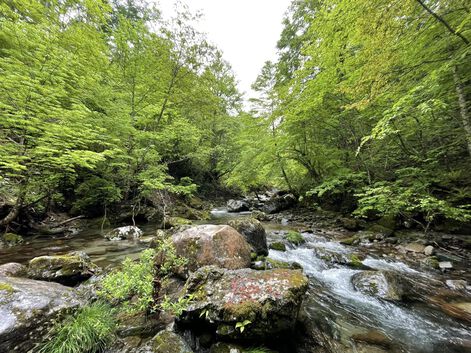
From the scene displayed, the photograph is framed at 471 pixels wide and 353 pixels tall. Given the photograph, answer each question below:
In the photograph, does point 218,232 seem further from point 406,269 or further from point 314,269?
point 406,269

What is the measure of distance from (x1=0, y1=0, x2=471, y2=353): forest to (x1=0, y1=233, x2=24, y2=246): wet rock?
4 centimetres

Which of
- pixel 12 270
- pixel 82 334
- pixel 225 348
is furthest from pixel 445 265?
pixel 12 270

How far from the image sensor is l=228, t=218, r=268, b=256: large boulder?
19.6ft

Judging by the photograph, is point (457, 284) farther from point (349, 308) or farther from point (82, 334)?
point (82, 334)

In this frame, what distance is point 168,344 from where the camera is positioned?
8.05 feet

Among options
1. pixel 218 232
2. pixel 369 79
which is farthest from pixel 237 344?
pixel 369 79

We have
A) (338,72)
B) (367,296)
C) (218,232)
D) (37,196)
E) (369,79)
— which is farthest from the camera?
(338,72)

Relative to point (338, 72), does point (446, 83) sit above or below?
below

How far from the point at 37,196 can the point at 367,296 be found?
37.3 ft

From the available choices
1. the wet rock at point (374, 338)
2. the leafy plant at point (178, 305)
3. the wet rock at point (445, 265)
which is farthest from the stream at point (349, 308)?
the leafy plant at point (178, 305)

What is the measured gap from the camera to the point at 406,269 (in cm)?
541

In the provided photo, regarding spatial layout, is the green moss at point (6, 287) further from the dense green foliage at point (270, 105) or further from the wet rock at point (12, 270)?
the dense green foliage at point (270, 105)

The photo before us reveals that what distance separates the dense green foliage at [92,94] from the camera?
558 cm

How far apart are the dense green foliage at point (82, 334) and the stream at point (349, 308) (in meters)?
2.77
